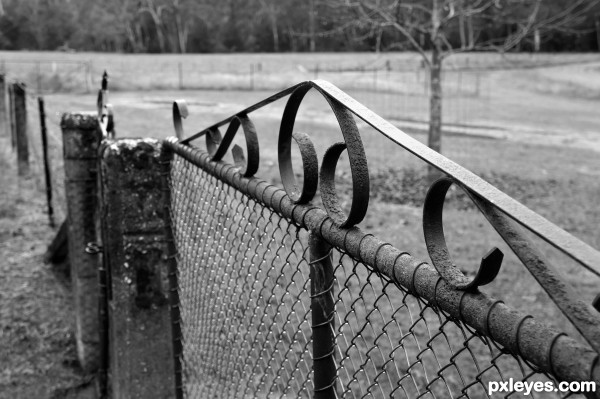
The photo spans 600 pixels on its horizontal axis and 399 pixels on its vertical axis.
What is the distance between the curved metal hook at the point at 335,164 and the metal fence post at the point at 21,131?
7607 mm

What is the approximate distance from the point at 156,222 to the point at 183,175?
255mm

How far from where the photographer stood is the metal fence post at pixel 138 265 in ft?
9.70

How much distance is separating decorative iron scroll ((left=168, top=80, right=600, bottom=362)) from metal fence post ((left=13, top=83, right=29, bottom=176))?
7.59 metres

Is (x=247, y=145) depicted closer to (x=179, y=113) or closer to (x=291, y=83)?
(x=179, y=113)

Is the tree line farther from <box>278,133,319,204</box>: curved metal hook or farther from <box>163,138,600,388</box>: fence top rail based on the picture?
<box>163,138,600,388</box>: fence top rail

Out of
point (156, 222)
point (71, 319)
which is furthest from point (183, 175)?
point (71, 319)

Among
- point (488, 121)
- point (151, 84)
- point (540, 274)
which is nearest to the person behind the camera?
point (540, 274)

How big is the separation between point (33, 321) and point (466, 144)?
14.2 m

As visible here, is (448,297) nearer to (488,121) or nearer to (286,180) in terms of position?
(286,180)

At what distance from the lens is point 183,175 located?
123 inches

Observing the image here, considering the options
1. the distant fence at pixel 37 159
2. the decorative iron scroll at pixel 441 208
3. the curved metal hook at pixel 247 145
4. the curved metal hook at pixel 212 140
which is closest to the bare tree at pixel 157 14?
the distant fence at pixel 37 159

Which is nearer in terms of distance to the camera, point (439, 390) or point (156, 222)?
point (156, 222)

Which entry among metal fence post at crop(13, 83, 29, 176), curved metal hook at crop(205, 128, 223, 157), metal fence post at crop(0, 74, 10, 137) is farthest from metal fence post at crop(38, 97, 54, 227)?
metal fence post at crop(0, 74, 10, 137)

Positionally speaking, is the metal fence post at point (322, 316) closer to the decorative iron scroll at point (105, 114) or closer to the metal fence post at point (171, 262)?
the metal fence post at point (171, 262)
